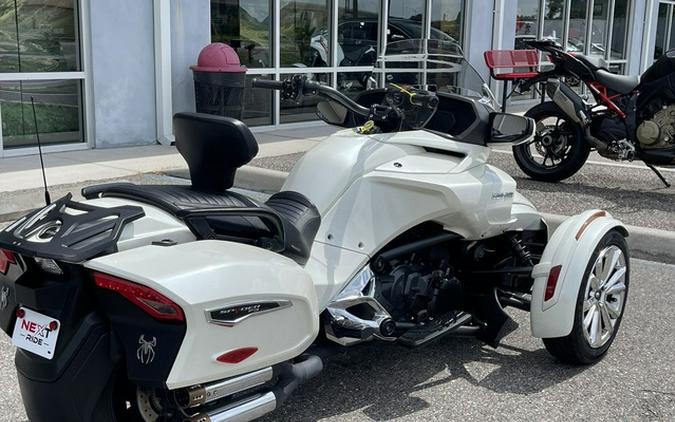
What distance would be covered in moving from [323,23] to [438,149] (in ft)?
31.9

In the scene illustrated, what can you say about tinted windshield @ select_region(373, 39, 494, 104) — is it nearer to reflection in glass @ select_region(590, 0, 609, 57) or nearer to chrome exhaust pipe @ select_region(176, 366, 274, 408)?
chrome exhaust pipe @ select_region(176, 366, 274, 408)

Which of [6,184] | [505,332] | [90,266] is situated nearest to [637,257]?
[505,332]

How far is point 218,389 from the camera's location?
8.68 ft

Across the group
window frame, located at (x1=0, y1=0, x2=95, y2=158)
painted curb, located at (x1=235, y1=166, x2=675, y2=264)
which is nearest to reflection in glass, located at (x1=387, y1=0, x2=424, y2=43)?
window frame, located at (x1=0, y1=0, x2=95, y2=158)

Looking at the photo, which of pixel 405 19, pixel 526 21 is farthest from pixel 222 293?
pixel 526 21

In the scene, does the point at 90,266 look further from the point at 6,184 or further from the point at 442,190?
the point at 6,184

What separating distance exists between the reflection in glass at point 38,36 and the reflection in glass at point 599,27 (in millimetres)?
14446

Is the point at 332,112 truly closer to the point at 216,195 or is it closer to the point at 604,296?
the point at 216,195

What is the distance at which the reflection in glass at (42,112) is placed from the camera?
361 inches

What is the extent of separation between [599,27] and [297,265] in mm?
19661

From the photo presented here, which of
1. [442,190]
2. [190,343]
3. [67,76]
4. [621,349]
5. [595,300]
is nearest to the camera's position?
[190,343]

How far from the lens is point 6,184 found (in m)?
7.71

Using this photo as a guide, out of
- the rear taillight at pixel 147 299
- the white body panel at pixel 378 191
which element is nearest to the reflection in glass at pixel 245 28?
the white body panel at pixel 378 191

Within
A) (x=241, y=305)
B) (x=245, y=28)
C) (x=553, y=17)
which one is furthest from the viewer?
(x=553, y=17)
